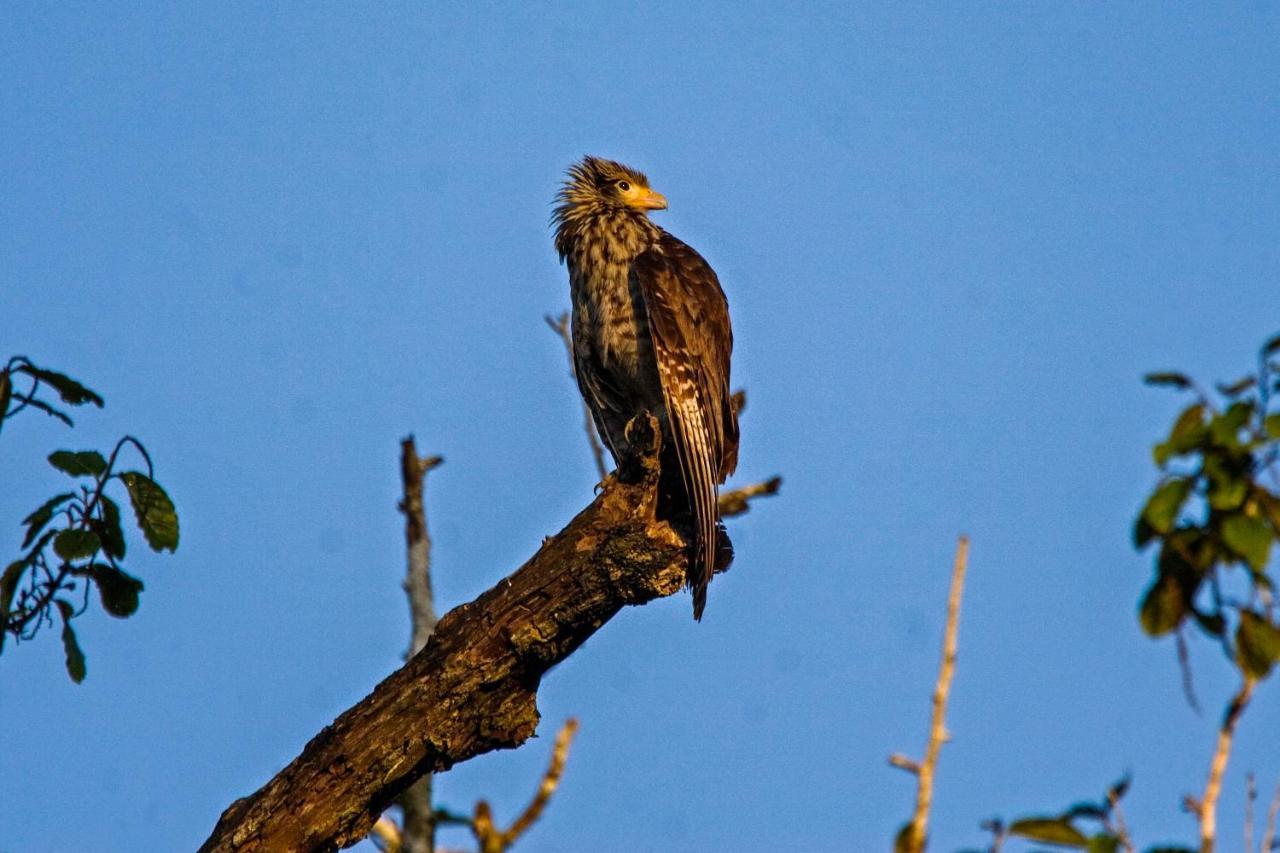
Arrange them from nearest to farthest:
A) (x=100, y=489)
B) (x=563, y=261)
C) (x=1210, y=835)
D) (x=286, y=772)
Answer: (x=1210, y=835) → (x=100, y=489) → (x=286, y=772) → (x=563, y=261)

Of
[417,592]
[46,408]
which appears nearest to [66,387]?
[46,408]

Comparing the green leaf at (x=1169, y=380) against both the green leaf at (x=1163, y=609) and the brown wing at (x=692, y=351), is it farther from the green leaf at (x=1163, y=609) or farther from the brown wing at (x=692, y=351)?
the brown wing at (x=692, y=351)

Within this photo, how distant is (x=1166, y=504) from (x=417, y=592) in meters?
4.75

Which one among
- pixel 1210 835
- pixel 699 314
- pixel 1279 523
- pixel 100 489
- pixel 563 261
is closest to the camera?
pixel 1210 835

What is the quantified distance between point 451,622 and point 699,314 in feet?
8.02

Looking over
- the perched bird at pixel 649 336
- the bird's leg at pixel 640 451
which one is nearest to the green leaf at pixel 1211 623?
the bird's leg at pixel 640 451

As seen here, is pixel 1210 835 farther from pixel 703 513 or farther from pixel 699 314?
pixel 699 314

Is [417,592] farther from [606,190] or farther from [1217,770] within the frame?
[1217,770]

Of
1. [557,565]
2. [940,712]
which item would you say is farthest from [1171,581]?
[557,565]

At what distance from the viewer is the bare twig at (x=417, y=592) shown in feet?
22.4

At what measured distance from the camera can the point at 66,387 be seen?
3787 millimetres

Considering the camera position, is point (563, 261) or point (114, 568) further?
point (563, 261)

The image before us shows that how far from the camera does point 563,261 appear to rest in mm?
7480

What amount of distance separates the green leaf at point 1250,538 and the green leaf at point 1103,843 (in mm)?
736
